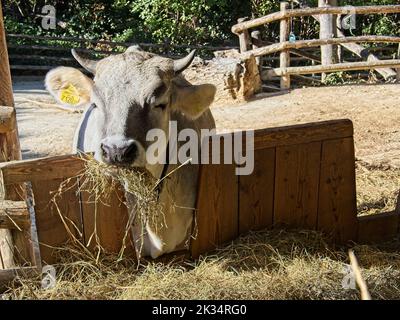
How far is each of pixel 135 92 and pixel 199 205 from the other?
104 centimetres

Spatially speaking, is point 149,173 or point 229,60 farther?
point 229,60

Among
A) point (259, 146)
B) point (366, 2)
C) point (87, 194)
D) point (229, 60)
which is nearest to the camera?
point (87, 194)

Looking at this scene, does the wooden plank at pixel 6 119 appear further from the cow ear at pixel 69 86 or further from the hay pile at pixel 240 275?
the hay pile at pixel 240 275

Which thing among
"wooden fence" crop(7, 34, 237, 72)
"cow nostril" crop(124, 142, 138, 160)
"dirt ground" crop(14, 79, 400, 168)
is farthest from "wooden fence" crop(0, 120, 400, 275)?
"wooden fence" crop(7, 34, 237, 72)

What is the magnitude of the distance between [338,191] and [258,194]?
0.72 meters

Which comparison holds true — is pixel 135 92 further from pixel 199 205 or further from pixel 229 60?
pixel 229 60

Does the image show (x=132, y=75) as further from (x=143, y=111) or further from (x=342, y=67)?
(x=342, y=67)

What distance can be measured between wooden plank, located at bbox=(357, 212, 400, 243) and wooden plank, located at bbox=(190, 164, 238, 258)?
121 centimetres

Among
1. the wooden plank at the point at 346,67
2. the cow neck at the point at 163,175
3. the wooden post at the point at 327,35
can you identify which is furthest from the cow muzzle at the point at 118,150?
the wooden post at the point at 327,35

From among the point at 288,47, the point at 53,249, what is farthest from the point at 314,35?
the point at 53,249

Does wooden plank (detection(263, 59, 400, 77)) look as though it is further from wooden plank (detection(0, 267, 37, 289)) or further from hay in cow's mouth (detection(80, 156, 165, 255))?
wooden plank (detection(0, 267, 37, 289))

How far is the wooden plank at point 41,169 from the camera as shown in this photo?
3.50m

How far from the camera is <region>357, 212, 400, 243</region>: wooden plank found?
4.77 m

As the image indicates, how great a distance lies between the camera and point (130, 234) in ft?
13.3
